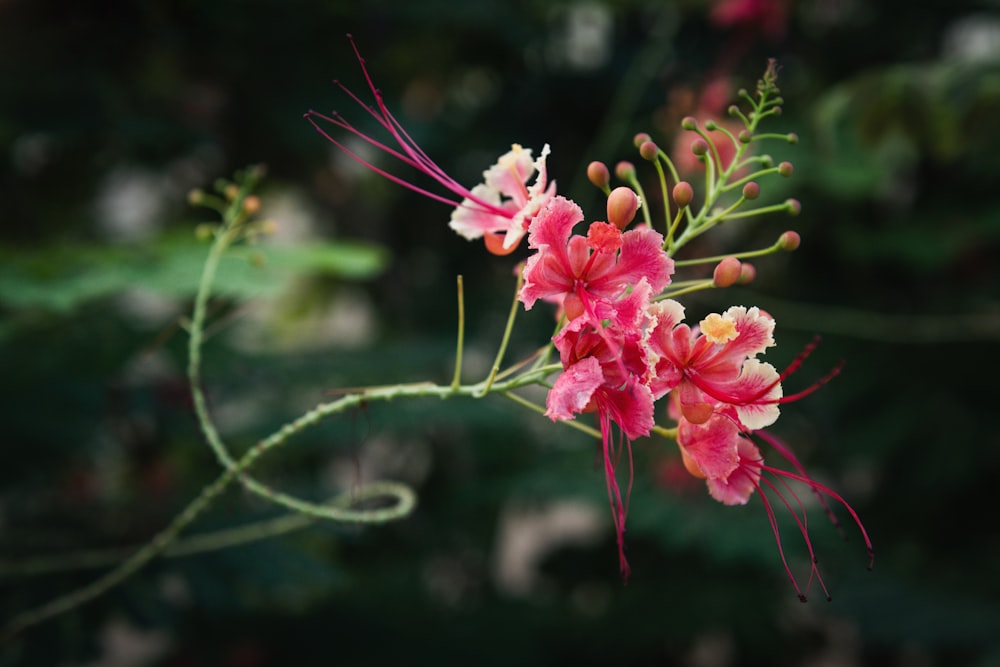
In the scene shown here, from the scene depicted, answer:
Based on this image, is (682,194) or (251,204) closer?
(682,194)

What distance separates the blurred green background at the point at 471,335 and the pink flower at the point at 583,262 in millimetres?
677

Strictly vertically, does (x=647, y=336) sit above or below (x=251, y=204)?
below

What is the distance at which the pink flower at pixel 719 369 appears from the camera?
1.74 ft

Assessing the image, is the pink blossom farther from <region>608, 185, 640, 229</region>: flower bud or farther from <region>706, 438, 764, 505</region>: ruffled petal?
<region>608, 185, 640, 229</region>: flower bud

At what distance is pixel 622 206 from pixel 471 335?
6.41 feet

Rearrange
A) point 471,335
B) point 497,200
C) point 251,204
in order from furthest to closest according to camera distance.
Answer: point 471,335, point 251,204, point 497,200

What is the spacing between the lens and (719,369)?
542 millimetres

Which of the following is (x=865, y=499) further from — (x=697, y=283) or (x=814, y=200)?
(x=697, y=283)

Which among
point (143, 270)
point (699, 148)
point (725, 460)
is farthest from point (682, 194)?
point (143, 270)

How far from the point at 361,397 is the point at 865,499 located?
1990 millimetres

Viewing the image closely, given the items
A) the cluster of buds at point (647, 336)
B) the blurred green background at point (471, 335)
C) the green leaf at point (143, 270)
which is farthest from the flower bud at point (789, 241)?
the blurred green background at point (471, 335)

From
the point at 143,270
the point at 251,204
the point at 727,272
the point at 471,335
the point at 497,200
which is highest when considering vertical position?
the point at 471,335

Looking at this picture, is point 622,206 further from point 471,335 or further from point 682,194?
point 471,335

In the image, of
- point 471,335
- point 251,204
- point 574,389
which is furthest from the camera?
point 471,335
